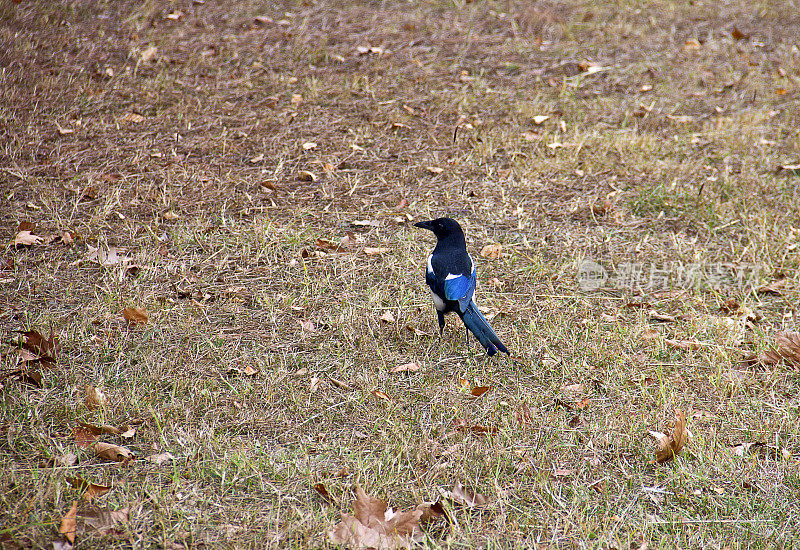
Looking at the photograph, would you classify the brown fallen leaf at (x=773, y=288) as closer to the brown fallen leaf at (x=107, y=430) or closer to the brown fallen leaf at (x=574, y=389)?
the brown fallen leaf at (x=574, y=389)

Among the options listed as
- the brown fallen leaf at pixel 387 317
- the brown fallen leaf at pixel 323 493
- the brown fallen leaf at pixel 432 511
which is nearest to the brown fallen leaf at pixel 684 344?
the brown fallen leaf at pixel 387 317

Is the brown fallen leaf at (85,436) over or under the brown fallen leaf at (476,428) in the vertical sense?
over

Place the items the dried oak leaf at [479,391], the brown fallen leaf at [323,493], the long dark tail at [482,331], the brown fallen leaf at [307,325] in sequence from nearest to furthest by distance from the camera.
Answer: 1. the brown fallen leaf at [323,493]
2. the dried oak leaf at [479,391]
3. the long dark tail at [482,331]
4. the brown fallen leaf at [307,325]

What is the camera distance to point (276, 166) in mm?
6332

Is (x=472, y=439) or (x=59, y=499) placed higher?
(x=59, y=499)

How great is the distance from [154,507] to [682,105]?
7.24 meters

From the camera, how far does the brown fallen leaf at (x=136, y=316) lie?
14.2ft

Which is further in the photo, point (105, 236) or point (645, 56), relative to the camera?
point (645, 56)

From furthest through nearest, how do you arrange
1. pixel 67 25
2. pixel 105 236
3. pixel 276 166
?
1. pixel 67 25
2. pixel 276 166
3. pixel 105 236

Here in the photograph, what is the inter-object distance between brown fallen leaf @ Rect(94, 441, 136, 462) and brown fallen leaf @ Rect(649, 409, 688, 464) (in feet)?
8.46

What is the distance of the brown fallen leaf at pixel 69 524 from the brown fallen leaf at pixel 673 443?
2.69 meters

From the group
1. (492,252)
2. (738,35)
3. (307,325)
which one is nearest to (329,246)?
(307,325)

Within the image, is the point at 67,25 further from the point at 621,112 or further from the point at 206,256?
the point at 621,112

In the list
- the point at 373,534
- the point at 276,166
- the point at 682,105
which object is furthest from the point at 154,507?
the point at 682,105
